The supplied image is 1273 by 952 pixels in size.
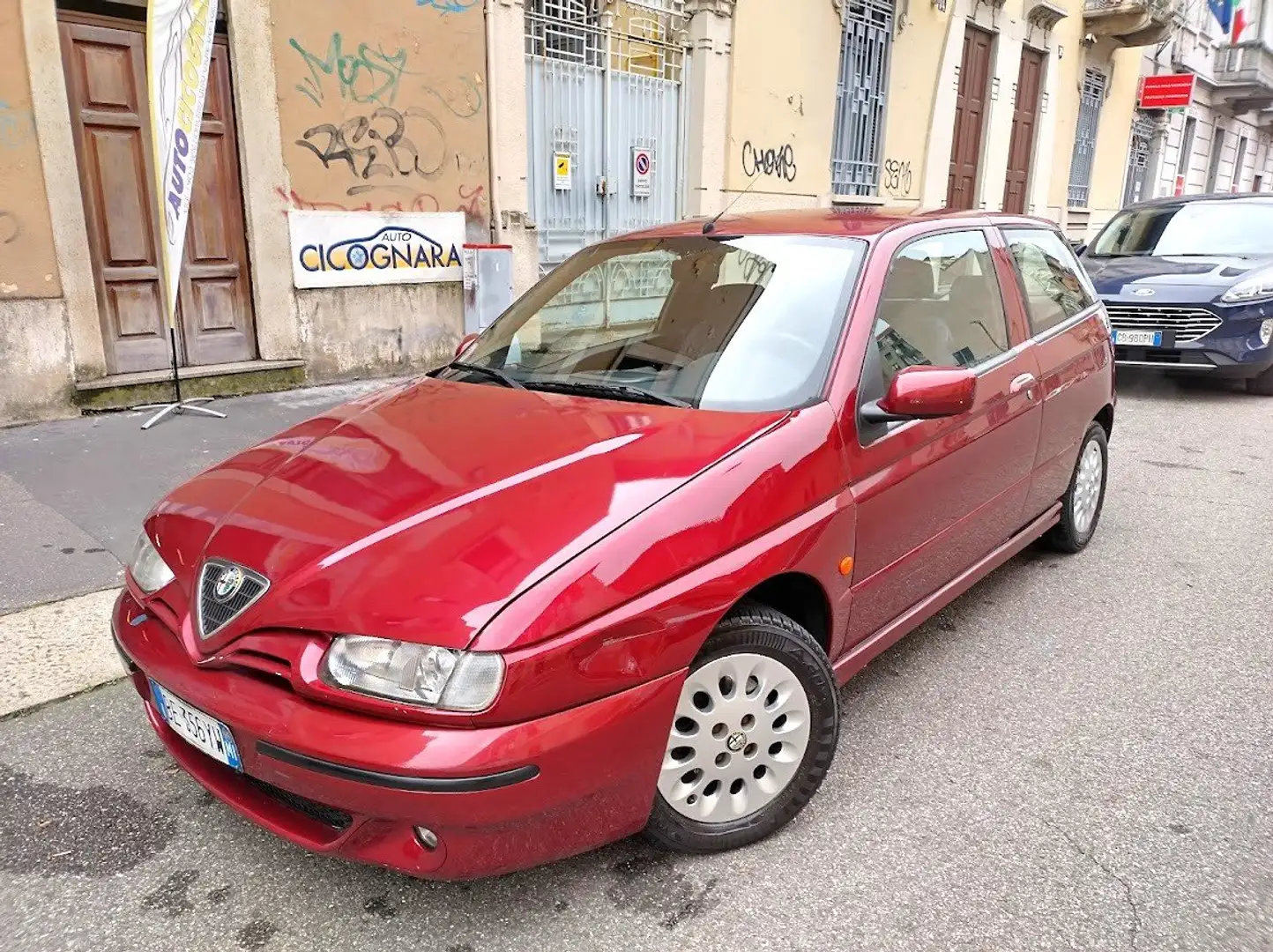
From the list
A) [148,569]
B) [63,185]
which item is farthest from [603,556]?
[63,185]

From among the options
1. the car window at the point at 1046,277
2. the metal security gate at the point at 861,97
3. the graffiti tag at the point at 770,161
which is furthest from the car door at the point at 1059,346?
the metal security gate at the point at 861,97

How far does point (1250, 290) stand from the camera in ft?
26.1

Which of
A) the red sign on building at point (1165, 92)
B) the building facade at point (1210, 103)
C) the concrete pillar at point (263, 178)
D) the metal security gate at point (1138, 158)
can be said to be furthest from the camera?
the building facade at point (1210, 103)

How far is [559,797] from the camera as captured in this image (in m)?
1.98

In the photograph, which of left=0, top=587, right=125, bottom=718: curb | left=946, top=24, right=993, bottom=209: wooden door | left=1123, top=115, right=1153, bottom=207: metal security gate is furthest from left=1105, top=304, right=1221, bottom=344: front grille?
left=1123, top=115, right=1153, bottom=207: metal security gate

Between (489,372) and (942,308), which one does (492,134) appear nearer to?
(489,372)

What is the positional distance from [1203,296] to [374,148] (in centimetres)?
713

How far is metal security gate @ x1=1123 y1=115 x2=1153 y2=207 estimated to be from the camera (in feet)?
72.4

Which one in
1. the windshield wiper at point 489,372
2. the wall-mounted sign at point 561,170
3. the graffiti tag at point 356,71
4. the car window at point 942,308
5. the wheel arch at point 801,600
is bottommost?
the wheel arch at point 801,600

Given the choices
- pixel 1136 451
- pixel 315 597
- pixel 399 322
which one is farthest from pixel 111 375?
pixel 1136 451

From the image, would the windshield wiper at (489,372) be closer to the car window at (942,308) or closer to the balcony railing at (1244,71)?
the car window at (942,308)

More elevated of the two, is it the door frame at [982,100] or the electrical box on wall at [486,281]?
the door frame at [982,100]

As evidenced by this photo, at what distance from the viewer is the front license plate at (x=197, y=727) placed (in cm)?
208

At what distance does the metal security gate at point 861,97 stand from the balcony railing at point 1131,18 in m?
7.45
